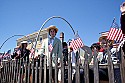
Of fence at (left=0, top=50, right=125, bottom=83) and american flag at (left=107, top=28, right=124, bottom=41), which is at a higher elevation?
american flag at (left=107, top=28, right=124, bottom=41)

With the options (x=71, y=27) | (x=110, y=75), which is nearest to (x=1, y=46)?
(x=71, y=27)

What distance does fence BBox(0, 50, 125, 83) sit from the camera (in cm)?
286

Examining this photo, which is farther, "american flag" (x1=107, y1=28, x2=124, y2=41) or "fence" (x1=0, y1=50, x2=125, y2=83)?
"american flag" (x1=107, y1=28, x2=124, y2=41)

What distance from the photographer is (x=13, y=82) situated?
605 centimetres

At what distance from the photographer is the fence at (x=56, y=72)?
2863mm

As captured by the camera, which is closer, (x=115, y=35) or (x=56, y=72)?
(x=56, y=72)

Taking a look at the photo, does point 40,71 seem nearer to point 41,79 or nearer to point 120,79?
point 41,79

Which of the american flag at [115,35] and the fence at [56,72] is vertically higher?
the american flag at [115,35]

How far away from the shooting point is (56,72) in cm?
392

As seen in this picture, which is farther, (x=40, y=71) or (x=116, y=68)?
(x=40, y=71)

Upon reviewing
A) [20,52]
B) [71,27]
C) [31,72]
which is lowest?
[31,72]

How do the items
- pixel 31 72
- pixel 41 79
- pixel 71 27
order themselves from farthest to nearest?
pixel 71 27 < pixel 31 72 < pixel 41 79

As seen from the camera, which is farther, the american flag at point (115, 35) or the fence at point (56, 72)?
the american flag at point (115, 35)

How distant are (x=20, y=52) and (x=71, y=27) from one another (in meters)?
6.42
